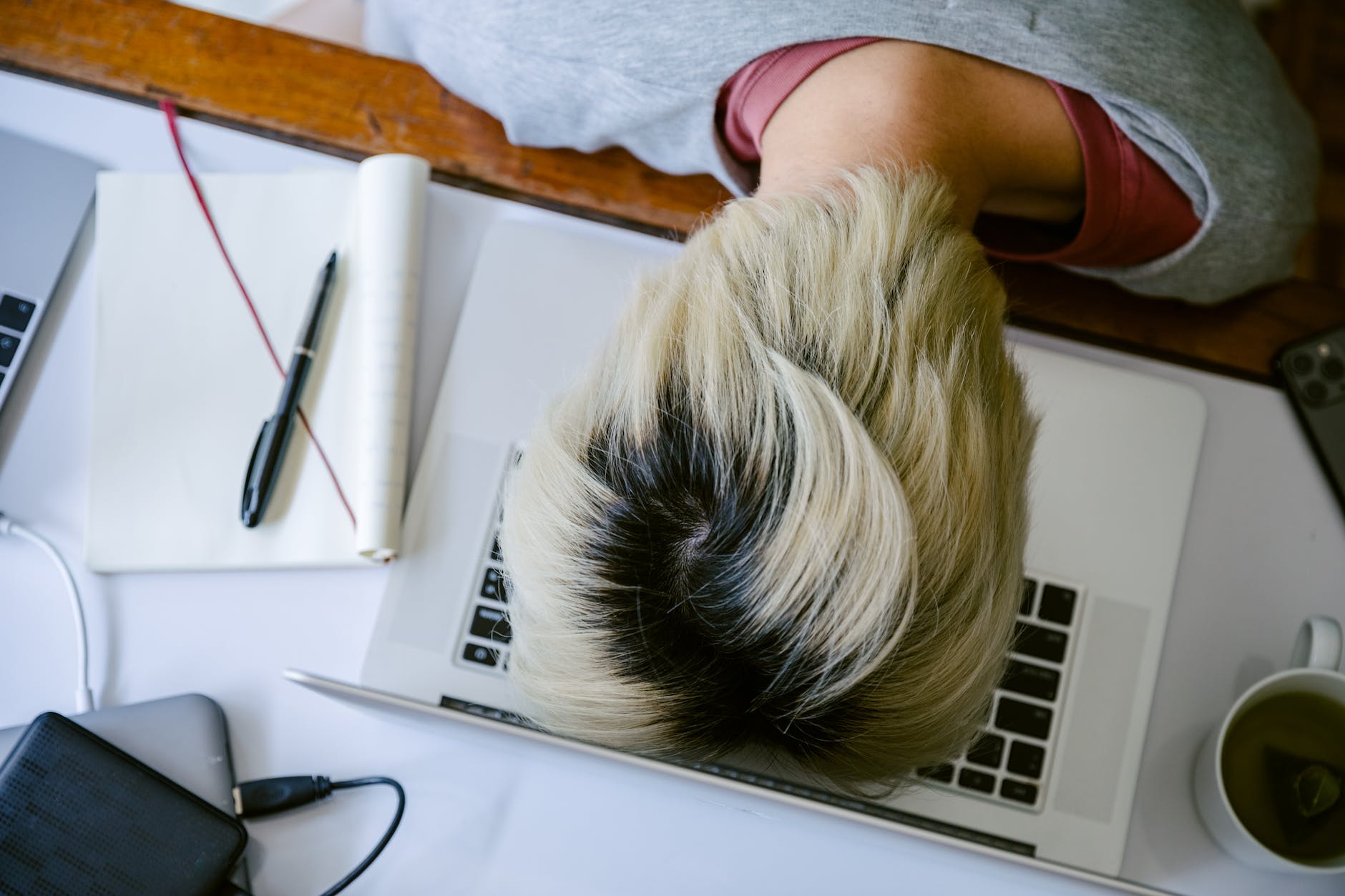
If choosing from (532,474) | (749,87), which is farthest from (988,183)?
(532,474)

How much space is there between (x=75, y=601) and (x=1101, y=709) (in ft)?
2.12

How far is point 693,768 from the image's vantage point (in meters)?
0.35

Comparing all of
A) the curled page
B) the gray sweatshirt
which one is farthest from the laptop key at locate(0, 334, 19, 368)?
the gray sweatshirt

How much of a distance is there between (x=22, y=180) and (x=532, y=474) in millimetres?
466

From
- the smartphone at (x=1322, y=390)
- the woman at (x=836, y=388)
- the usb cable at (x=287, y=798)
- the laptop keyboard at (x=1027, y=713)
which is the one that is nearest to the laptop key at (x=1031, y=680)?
the laptop keyboard at (x=1027, y=713)

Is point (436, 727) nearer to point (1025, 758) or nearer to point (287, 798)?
point (287, 798)

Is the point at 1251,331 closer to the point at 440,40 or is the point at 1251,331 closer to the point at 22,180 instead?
the point at 440,40

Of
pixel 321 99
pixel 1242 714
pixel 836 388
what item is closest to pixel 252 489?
pixel 321 99

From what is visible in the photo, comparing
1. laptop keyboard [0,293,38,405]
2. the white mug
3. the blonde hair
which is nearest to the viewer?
the blonde hair

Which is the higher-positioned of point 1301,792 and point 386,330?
point 386,330

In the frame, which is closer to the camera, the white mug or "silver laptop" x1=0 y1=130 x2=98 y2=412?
the white mug

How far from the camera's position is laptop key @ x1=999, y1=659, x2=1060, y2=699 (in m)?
0.52

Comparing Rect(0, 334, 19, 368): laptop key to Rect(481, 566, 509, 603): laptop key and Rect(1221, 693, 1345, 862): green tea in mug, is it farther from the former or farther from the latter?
Rect(1221, 693, 1345, 862): green tea in mug

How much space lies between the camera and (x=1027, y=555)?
0.54 m
